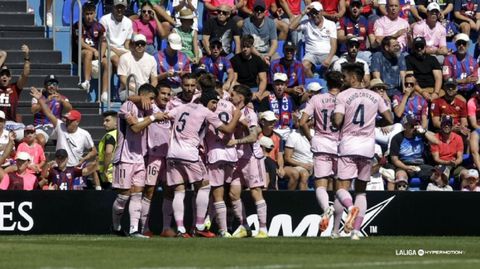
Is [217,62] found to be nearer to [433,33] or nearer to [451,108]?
[451,108]

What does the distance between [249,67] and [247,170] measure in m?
5.40

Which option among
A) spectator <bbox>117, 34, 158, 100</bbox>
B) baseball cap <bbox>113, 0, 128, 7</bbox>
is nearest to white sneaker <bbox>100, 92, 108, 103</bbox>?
spectator <bbox>117, 34, 158, 100</bbox>

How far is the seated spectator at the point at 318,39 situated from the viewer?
81.9ft

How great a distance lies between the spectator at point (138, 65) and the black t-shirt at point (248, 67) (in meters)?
1.58

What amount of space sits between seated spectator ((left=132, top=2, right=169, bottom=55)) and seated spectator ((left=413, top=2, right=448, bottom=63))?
4.90m

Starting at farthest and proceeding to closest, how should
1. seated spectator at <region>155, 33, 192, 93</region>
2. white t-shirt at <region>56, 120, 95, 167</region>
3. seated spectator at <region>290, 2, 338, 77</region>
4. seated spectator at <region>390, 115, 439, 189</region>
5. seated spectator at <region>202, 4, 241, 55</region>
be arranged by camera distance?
seated spectator at <region>290, 2, 338, 77</region> < seated spectator at <region>202, 4, 241, 55</region> < seated spectator at <region>155, 33, 192, 93</region> < seated spectator at <region>390, 115, 439, 189</region> < white t-shirt at <region>56, 120, 95, 167</region>

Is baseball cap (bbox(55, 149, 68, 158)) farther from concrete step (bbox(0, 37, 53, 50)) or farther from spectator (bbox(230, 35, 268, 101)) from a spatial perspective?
spectator (bbox(230, 35, 268, 101))

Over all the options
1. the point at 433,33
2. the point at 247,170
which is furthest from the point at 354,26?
the point at 247,170

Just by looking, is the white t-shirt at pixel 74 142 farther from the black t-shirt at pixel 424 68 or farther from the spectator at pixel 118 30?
the black t-shirt at pixel 424 68

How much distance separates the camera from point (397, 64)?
24.9 m

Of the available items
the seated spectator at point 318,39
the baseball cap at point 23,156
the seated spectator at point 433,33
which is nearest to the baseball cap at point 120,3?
the seated spectator at point 318,39

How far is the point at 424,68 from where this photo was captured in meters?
25.1

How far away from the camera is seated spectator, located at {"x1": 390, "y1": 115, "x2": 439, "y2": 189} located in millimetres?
22797

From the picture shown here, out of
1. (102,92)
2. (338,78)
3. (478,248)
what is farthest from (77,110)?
(478,248)
